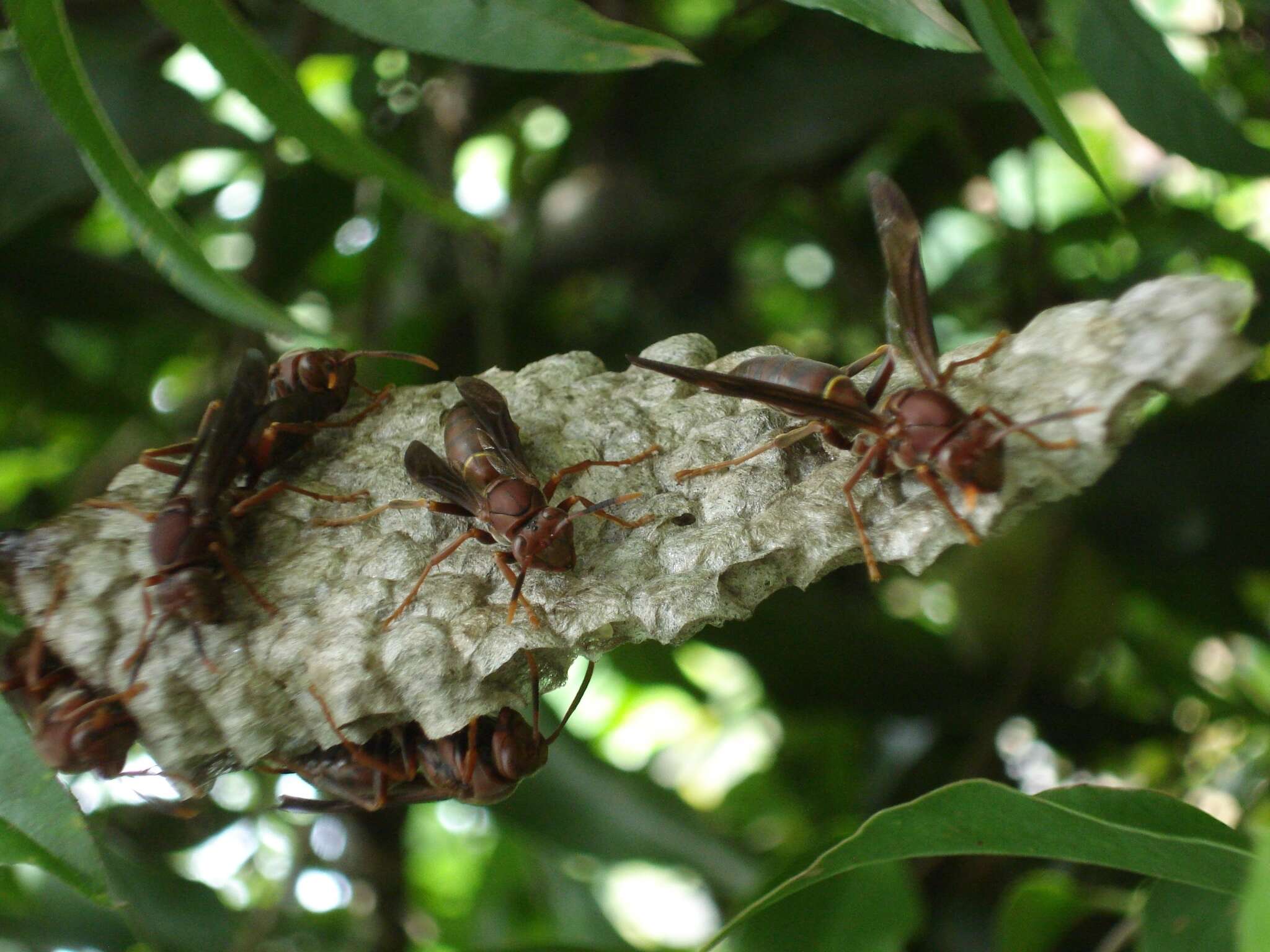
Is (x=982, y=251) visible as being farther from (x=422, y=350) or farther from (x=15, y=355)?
(x=15, y=355)

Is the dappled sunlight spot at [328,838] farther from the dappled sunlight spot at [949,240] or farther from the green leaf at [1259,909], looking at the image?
the dappled sunlight spot at [949,240]

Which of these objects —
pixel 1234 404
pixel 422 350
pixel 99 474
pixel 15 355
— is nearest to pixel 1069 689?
pixel 1234 404

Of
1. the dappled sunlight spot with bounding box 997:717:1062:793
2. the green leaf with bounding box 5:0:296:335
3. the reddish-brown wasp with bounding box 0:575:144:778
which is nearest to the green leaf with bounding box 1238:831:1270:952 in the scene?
the green leaf with bounding box 5:0:296:335

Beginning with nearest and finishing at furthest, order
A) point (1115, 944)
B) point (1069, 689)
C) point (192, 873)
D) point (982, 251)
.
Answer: point (1115, 944)
point (192, 873)
point (1069, 689)
point (982, 251)

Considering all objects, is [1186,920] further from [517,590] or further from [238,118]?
[238,118]

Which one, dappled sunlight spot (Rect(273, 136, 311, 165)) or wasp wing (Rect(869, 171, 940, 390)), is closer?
wasp wing (Rect(869, 171, 940, 390))

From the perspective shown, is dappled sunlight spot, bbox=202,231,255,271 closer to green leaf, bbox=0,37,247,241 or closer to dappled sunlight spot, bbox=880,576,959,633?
green leaf, bbox=0,37,247,241
